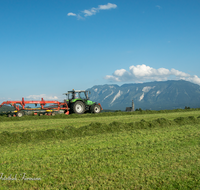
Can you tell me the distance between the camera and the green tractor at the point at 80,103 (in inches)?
901

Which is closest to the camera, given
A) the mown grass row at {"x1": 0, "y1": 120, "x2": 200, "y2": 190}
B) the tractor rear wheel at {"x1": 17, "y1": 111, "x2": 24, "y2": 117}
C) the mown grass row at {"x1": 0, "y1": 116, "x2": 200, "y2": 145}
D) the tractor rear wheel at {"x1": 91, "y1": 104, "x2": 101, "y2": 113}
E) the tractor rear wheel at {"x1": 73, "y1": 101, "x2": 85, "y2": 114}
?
the mown grass row at {"x1": 0, "y1": 120, "x2": 200, "y2": 190}

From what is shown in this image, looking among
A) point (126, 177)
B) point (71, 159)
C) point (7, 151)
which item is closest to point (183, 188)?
point (126, 177)

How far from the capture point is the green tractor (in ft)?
75.1

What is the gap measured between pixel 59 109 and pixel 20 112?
4078 mm


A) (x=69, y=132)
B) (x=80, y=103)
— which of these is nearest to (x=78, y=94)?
(x=80, y=103)

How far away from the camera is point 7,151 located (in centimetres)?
705

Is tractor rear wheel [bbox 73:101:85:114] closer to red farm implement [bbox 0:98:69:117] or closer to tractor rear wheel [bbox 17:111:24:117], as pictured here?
red farm implement [bbox 0:98:69:117]

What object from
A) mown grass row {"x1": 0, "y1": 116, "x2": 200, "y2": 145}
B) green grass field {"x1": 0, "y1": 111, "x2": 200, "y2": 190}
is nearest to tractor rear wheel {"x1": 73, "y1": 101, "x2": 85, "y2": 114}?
mown grass row {"x1": 0, "y1": 116, "x2": 200, "y2": 145}

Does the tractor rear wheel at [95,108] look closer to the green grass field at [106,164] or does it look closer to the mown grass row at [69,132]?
the mown grass row at [69,132]

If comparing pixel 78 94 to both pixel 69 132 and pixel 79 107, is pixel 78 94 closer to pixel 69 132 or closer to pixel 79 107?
pixel 79 107

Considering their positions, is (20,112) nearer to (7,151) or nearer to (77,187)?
(7,151)

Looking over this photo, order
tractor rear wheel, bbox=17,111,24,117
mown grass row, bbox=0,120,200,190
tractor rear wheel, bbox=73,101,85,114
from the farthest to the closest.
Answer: tractor rear wheel, bbox=73,101,85,114 → tractor rear wheel, bbox=17,111,24,117 → mown grass row, bbox=0,120,200,190

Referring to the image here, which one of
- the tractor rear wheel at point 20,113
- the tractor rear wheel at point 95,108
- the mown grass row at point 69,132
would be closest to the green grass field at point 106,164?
the mown grass row at point 69,132

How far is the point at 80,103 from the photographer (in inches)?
910
